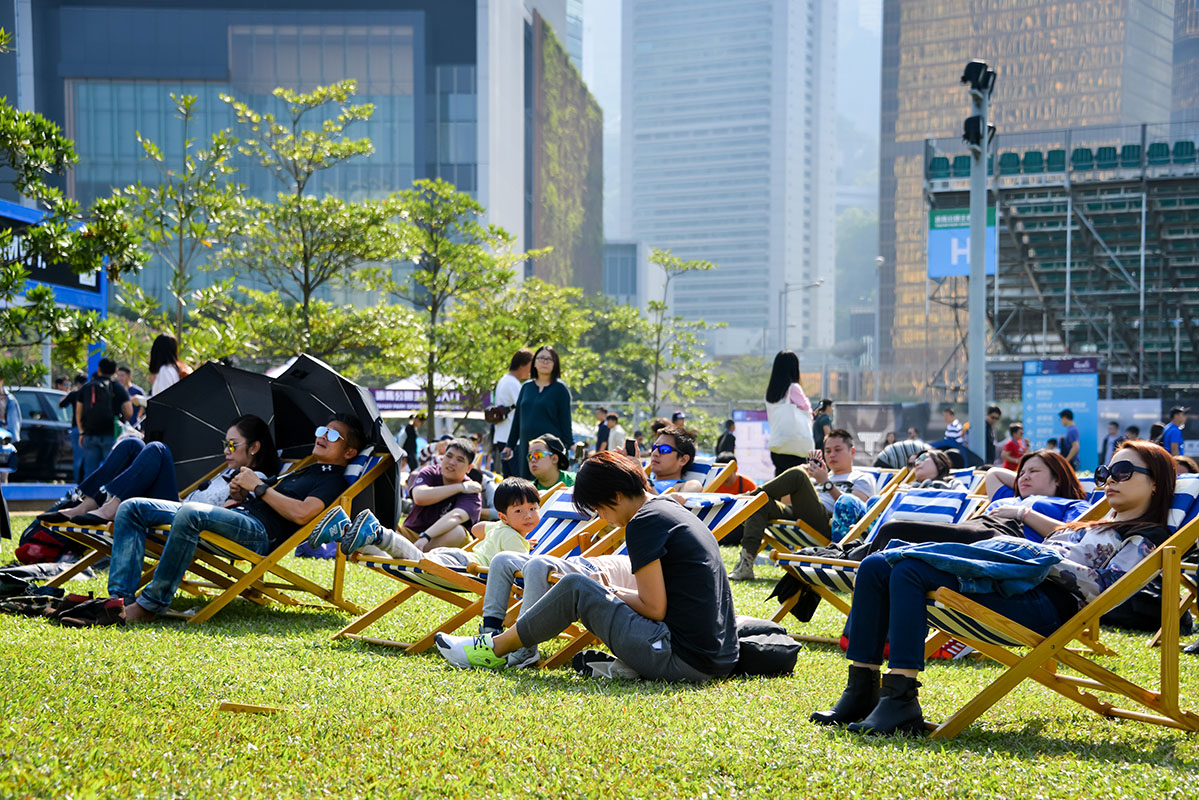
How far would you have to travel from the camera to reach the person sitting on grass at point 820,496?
302 inches

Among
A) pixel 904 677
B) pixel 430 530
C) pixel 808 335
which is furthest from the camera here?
pixel 808 335

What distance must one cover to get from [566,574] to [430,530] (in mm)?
3439

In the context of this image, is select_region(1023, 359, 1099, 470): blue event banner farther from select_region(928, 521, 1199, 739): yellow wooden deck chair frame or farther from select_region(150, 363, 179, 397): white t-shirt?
select_region(928, 521, 1199, 739): yellow wooden deck chair frame

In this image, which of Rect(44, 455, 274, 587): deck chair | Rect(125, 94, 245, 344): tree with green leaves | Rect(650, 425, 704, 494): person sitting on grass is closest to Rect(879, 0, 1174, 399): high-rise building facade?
Rect(125, 94, 245, 344): tree with green leaves

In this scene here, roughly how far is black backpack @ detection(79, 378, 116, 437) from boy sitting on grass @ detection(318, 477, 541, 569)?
662 centimetres

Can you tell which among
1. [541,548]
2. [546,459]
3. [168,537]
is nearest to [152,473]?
[168,537]

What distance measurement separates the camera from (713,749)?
3.42m

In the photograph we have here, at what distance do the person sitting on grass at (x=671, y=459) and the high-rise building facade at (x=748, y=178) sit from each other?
17322cm

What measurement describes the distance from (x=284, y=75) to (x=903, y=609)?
2563 inches

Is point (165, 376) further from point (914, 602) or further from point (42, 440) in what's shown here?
point (42, 440)

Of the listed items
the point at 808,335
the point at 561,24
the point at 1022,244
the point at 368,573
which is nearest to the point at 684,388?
the point at 1022,244

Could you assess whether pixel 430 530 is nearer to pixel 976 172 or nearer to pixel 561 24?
pixel 976 172

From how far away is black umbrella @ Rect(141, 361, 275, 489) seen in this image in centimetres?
741

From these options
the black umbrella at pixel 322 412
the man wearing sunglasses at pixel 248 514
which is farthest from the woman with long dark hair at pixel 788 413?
the man wearing sunglasses at pixel 248 514
